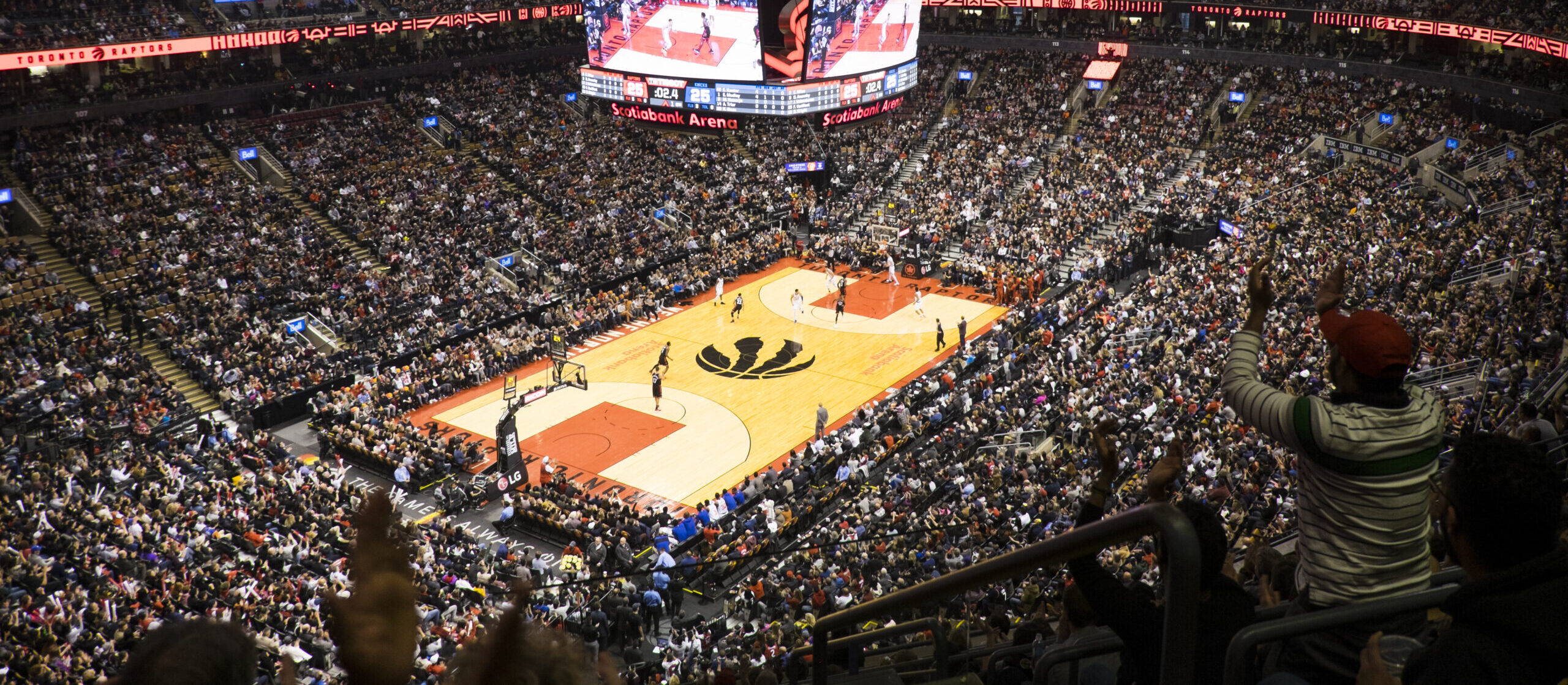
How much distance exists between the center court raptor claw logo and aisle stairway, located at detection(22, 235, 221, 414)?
14881 mm

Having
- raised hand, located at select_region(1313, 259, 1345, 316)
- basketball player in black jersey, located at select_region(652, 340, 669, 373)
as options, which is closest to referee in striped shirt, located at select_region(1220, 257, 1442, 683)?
raised hand, located at select_region(1313, 259, 1345, 316)

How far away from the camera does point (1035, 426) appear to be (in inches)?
1042

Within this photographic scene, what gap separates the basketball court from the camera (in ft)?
98.5

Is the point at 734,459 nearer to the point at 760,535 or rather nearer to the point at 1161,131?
the point at 760,535

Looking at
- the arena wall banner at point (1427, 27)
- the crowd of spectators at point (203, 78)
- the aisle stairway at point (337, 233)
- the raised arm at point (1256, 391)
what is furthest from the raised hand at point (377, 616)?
the crowd of spectators at point (203, 78)

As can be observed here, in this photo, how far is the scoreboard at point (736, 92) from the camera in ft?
117

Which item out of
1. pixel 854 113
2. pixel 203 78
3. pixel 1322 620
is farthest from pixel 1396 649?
pixel 203 78

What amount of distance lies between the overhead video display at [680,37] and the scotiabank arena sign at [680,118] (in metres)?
1.35

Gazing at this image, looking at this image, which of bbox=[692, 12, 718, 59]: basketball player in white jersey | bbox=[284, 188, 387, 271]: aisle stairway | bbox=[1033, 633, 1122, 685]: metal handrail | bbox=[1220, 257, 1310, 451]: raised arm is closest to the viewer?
bbox=[1220, 257, 1310, 451]: raised arm

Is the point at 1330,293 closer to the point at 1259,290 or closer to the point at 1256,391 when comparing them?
the point at 1259,290

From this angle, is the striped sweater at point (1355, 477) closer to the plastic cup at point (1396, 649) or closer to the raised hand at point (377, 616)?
the plastic cup at point (1396, 649)

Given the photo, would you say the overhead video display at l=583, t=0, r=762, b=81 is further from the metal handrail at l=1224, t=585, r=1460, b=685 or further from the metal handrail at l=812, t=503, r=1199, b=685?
the metal handrail at l=1224, t=585, r=1460, b=685

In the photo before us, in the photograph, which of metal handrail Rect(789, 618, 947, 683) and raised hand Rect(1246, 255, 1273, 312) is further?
metal handrail Rect(789, 618, 947, 683)

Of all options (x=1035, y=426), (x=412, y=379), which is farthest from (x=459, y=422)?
(x=1035, y=426)
